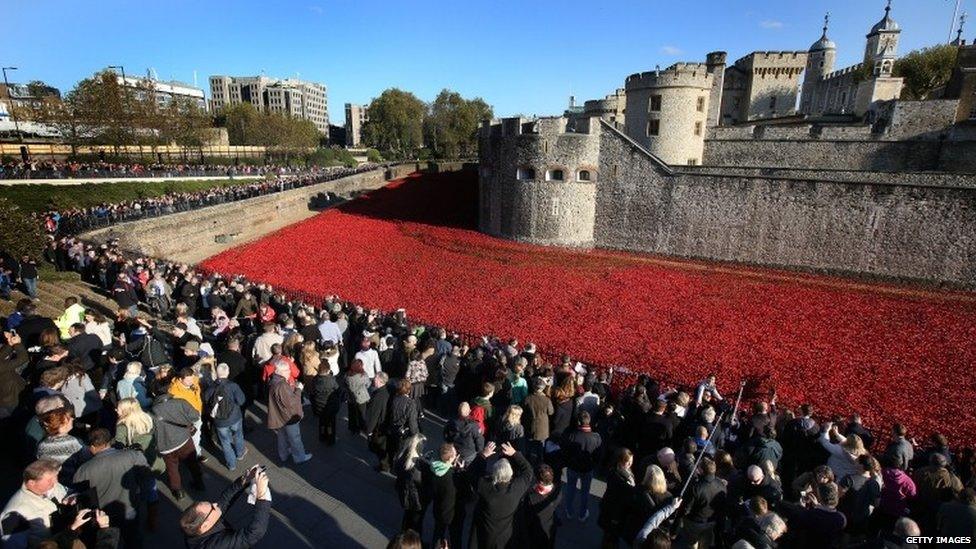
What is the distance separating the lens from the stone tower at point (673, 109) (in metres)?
29.9

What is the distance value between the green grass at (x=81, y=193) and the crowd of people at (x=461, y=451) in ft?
68.4

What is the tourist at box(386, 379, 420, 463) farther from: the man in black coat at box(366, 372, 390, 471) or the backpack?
the backpack

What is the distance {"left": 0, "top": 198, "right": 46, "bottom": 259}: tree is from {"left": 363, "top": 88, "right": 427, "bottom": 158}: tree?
237 ft

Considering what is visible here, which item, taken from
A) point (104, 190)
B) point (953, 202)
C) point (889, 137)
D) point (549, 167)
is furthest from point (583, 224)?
point (104, 190)

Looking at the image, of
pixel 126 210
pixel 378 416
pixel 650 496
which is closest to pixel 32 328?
pixel 378 416

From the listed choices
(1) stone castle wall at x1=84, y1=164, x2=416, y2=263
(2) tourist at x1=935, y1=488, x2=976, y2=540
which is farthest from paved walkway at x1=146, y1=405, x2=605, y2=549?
(1) stone castle wall at x1=84, y1=164, x2=416, y2=263

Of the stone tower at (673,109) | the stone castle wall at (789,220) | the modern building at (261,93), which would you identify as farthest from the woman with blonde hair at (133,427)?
the modern building at (261,93)

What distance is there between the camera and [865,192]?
68.2ft

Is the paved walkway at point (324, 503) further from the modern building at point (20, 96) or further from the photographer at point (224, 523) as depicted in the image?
the modern building at point (20, 96)

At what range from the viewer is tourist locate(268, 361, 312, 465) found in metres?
6.98

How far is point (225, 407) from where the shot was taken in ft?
22.3

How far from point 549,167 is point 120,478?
79.7 ft

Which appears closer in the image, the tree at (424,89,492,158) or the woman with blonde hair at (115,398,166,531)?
the woman with blonde hair at (115,398,166,531)

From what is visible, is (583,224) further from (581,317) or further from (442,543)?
(442,543)
